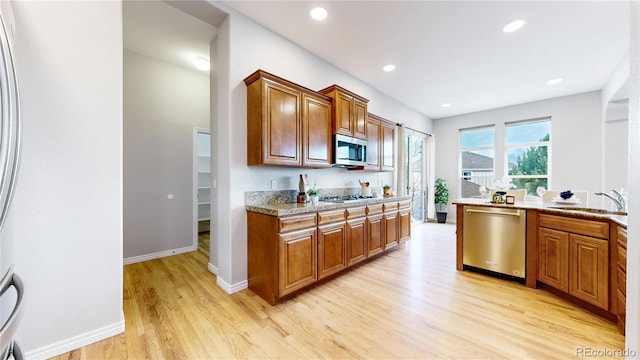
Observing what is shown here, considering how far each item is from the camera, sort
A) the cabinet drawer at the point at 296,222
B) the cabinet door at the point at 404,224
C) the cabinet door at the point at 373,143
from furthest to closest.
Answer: the cabinet door at the point at 404,224
the cabinet door at the point at 373,143
the cabinet drawer at the point at 296,222

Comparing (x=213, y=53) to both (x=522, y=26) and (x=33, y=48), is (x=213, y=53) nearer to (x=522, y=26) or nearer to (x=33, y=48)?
(x=33, y=48)

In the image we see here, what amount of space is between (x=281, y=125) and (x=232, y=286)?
1788 mm

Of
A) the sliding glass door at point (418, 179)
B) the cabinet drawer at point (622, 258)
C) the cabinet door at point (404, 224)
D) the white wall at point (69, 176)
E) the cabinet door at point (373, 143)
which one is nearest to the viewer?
the white wall at point (69, 176)

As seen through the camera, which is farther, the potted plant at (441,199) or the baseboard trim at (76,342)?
the potted plant at (441,199)

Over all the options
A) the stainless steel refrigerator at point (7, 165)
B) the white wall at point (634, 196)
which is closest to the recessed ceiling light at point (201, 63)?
the stainless steel refrigerator at point (7, 165)

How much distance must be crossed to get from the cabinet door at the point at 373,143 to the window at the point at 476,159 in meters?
3.64

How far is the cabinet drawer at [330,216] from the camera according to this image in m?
2.56

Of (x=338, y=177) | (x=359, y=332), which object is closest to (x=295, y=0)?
(x=338, y=177)

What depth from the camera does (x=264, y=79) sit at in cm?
242

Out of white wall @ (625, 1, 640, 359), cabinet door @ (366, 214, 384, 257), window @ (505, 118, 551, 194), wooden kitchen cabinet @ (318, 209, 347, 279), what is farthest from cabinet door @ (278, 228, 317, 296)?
window @ (505, 118, 551, 194)

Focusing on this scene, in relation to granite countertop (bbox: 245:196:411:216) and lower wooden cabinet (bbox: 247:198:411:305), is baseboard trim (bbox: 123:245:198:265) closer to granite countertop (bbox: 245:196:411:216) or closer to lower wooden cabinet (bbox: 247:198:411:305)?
lower wooden cabinet (bbox: 247:198:411:305)

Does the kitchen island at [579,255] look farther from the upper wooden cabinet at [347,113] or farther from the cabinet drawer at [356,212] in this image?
the upper wooden cabinet at [347,113]

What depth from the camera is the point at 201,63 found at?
3.65m

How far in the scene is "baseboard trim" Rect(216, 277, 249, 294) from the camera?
2.47 m
